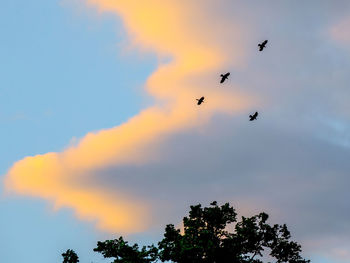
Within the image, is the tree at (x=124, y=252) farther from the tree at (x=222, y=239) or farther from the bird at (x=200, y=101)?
the bird at (x=200, y=101)

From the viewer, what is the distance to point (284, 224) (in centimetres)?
5425

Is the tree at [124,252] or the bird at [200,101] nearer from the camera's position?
the bird at [200,101]

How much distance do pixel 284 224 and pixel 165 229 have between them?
11221mm

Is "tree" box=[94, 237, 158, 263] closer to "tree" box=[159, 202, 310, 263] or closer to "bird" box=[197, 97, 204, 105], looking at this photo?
"tree" box=[159, 202, 310, 263]

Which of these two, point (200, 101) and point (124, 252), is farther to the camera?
point (124, 252)

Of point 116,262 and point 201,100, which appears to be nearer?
point 201,100

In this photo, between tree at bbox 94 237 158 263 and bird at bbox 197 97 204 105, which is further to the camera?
tree at bbox 94 237 158 263

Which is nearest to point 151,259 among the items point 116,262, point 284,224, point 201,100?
point 116,262

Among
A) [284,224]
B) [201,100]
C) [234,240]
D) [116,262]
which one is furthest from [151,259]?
[201,100]

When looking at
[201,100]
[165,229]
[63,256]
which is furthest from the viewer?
[165,229]

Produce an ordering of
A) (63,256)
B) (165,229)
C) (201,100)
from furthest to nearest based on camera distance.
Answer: (165,229)
(63,256)
(201,100)

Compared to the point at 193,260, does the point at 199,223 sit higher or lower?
higher

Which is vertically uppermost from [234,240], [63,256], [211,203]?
[211,203]

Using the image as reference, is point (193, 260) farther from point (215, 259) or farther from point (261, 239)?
point (261, 239)
